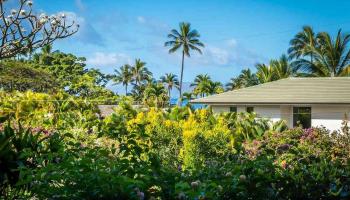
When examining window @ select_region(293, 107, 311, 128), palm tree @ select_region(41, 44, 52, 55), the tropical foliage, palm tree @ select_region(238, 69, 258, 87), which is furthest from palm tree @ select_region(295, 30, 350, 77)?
palm tree @ select_region(41, 44, 52, 55)

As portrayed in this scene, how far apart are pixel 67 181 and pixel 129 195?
45cm

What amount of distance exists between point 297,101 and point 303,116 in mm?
1106

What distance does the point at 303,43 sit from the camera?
4578 centimetres

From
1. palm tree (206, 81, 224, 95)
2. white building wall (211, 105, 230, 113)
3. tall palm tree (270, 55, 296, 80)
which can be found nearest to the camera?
white building wall (211, 105, 230, 113)

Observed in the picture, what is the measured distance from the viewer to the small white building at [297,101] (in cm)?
2356

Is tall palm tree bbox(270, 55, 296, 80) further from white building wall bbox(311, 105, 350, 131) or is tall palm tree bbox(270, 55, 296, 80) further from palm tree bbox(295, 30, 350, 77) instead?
white building wall bbox(311, 105, 350, 131)

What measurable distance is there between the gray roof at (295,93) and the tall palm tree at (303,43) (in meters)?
12.8

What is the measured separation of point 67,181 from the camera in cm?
299

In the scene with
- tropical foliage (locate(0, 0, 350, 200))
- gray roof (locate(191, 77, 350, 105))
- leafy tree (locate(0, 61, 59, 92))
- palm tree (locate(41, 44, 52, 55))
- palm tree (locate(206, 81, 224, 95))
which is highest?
palm tree (locate(41, 44, 52, 55))

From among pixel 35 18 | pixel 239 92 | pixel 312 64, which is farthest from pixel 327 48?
pixel 35 18

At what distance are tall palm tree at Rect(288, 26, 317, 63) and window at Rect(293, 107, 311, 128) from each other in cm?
1623

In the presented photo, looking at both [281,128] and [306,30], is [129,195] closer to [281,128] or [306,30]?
[281,128]

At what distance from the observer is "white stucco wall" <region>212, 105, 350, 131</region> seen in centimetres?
2320

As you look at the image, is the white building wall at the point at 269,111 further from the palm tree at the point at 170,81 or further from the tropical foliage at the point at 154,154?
the palm tree at the point at 170,81
